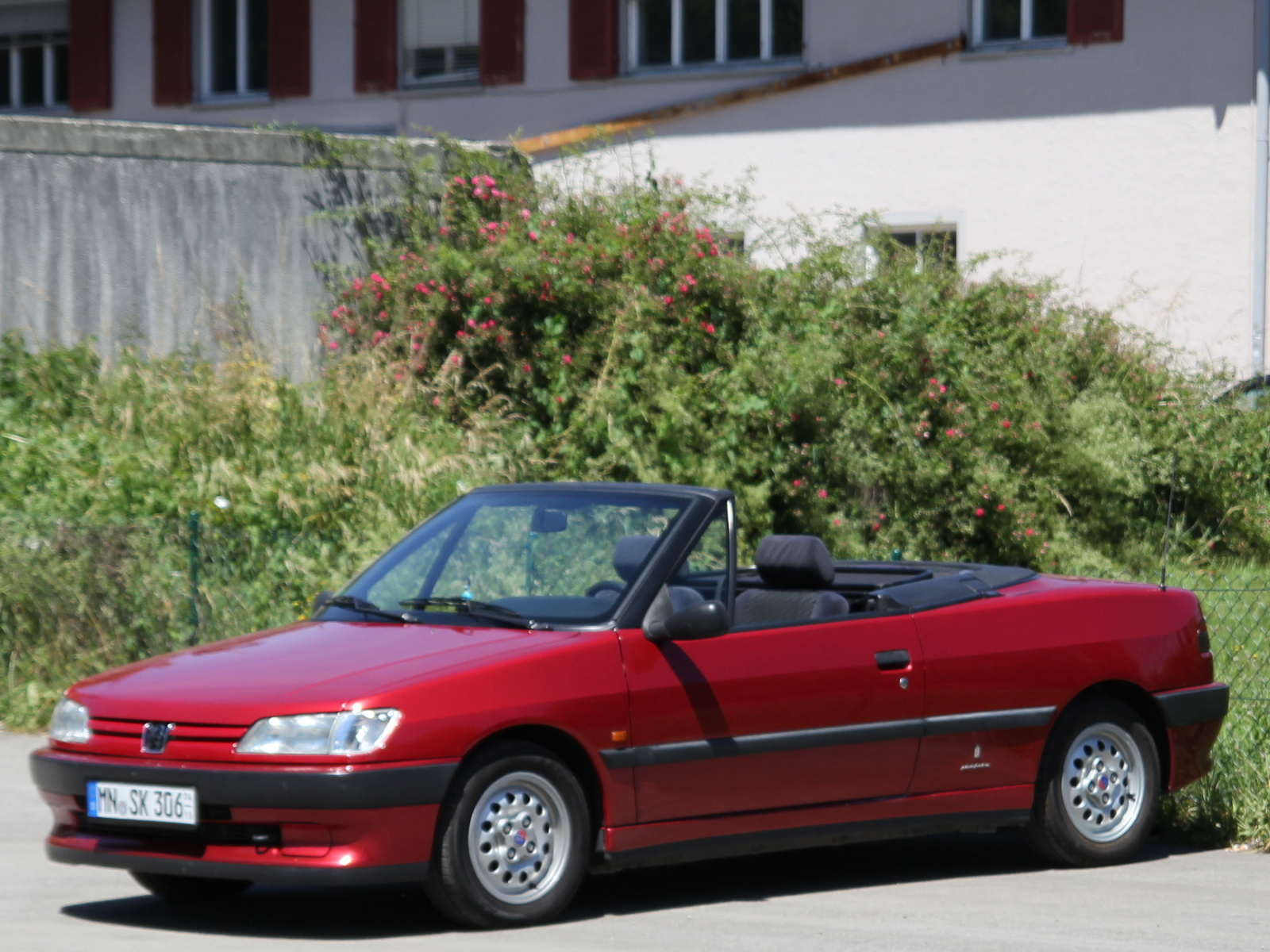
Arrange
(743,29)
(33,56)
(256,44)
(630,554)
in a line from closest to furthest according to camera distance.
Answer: (630,554), (743,29), (256,44), (33,56)

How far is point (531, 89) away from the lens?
67.0 feet

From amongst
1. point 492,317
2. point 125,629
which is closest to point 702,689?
point 125,629

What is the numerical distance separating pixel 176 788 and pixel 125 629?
16.0 feet

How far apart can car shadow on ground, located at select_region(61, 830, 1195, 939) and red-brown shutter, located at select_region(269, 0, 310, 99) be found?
51.5 feet

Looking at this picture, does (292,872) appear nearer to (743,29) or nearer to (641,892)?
(641,892)

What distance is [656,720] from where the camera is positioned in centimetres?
→ 637

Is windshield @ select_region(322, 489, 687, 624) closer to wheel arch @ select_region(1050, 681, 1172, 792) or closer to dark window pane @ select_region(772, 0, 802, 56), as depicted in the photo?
wheel arch @ select_region(1050, 681, 1172, 792)

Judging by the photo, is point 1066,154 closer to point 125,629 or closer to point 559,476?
point 559,476

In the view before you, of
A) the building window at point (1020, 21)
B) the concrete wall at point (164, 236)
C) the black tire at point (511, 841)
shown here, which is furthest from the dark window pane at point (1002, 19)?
the black tire at point (511, 841)

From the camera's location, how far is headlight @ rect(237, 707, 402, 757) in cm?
576

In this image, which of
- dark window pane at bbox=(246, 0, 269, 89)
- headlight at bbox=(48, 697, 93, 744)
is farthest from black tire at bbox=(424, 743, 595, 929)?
dark window pane at bbox=(246, 0, 269, 89)

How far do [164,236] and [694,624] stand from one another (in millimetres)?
9464

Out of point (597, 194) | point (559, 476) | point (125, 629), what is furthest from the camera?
point (597, 194)

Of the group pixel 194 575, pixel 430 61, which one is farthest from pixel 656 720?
pixel 430 61
